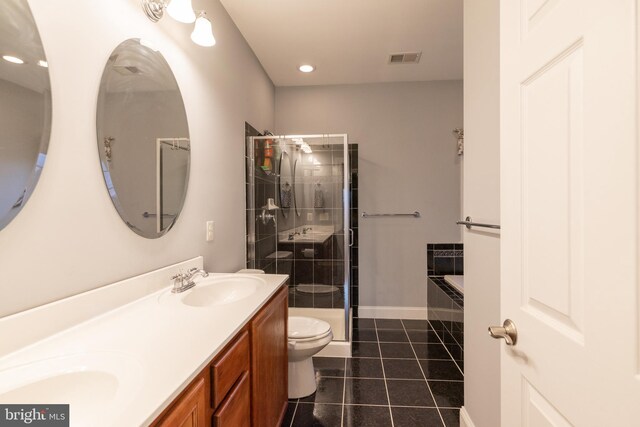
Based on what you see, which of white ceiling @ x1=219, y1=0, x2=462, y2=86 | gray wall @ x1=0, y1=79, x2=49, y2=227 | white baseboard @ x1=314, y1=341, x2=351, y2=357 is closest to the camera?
gray wall @ x1=0, y1=79, x2=49, y2=227

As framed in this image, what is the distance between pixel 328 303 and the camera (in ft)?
9.22

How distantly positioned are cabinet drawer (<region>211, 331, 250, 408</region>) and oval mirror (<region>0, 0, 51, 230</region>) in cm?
67

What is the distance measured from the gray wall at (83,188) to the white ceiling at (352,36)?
0.61 m

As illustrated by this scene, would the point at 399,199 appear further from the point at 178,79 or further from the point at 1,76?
the point at 1,76

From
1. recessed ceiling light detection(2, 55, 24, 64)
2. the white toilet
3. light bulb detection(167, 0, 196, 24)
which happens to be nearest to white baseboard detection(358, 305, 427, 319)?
the white toilet

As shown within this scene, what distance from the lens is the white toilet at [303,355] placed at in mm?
1901

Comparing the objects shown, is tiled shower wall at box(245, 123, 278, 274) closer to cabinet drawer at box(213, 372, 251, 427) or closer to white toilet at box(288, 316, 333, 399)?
white toilet at box(288, 316, 333, 399)

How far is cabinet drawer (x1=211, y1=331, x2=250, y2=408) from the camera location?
2.75ft

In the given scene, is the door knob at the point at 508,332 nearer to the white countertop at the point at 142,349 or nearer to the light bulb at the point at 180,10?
the white countertop at the point at 142,349

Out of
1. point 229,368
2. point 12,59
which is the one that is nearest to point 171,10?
point 12,59

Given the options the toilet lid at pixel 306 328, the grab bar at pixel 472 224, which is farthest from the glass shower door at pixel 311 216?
the grab bar at pixel 472 224

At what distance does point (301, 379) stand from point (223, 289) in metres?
0.89

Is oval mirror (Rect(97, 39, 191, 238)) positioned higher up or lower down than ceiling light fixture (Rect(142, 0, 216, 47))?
lower down

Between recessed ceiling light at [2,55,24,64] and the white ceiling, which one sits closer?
recessed ceiling light at [2,55,24,64]
